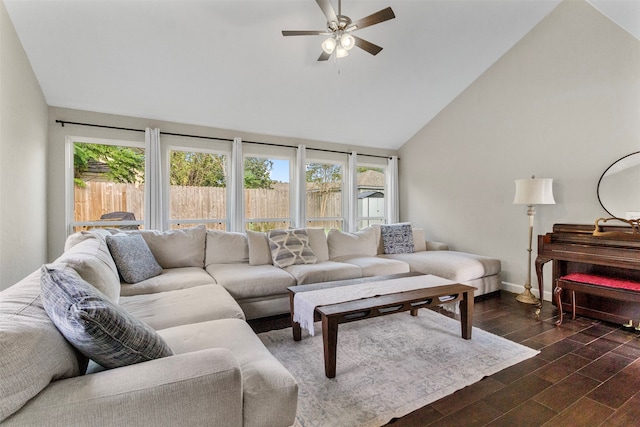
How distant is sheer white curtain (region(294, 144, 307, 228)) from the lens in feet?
16.1

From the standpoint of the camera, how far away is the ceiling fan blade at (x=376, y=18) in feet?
7.54

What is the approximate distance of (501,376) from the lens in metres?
2.05

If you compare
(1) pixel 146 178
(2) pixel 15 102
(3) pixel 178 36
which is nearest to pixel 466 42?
(3) pixel 178 36

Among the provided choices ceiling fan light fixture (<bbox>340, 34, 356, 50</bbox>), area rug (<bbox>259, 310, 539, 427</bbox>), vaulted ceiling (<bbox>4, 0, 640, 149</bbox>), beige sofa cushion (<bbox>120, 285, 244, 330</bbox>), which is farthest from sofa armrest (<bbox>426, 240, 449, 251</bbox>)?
beige sofa cushion (<bbox>120, 285, 244, 330</bbox>)

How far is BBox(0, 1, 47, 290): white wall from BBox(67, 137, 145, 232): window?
14.5 inches

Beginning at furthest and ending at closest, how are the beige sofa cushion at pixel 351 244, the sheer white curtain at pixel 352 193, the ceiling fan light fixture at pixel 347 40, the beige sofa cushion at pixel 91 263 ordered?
1. the sheer white curtain at pixel 352 193
2. the beige sofa cushion at pixel 351 244
3. the ceiling fan light fixture at pixel 347 40
4. the beige sofa cushion at pixel 91 263

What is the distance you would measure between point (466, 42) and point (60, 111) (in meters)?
4.82

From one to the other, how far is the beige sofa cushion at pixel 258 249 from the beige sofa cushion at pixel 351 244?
2.98 feet

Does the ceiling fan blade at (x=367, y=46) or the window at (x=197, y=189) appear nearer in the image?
the ceiling fan blade at (x=367, y=46)

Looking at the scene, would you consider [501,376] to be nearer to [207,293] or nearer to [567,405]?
[567,405]

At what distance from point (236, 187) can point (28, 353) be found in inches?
145

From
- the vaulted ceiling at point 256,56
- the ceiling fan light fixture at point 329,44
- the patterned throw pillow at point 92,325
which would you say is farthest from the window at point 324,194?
the patterned throw pillow at point 92,325

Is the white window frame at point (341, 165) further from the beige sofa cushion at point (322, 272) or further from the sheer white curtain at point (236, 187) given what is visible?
the beige sofa cushion at point (322, 272)

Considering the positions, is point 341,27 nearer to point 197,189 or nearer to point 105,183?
point 197,189
